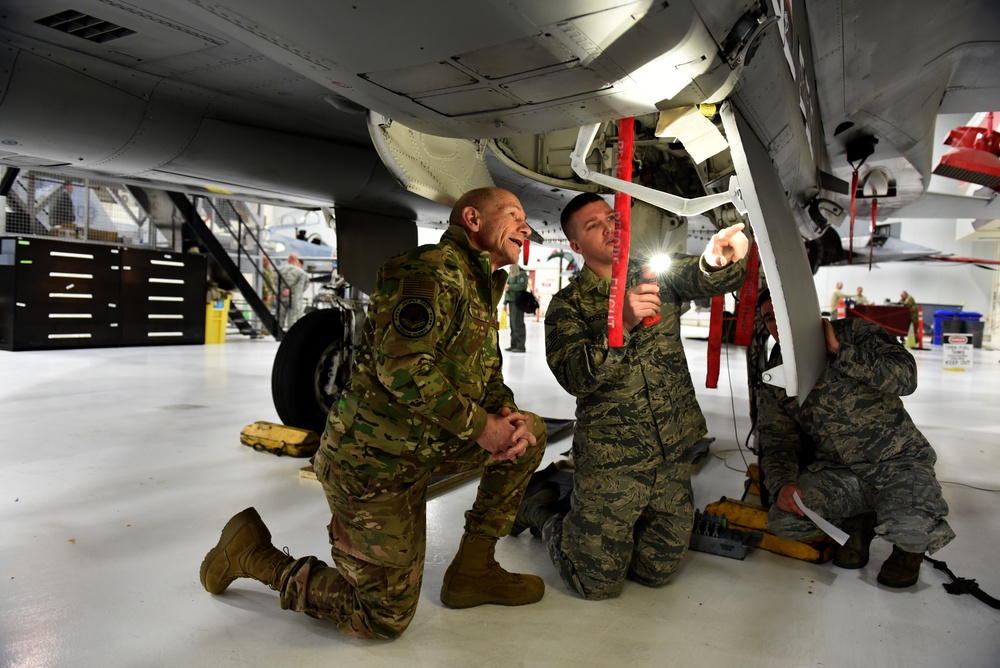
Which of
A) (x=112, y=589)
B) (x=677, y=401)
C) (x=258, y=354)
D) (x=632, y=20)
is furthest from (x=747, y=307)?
(x=258, y=354)

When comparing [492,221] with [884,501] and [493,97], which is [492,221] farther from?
[884,501]

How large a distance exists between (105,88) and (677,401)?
2518 mm

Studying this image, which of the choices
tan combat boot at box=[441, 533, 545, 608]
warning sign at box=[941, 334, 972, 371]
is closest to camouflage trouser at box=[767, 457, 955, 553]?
tan combat boot at box=[441, 533, 545, 608]

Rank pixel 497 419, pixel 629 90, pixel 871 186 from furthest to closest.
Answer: pixel 871 186 → pixel 497 419 → pixel 629 90

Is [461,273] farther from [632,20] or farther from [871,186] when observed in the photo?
[871,186]

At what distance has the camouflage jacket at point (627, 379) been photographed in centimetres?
213

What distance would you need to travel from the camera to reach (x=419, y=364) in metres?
1.54

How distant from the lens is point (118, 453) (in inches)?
140

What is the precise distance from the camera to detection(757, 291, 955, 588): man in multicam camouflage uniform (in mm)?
2172

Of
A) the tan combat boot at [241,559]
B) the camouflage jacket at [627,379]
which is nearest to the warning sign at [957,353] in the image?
the camouflage jacket at [627,379]

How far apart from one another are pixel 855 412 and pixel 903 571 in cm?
57

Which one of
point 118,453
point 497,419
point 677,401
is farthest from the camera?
point 118,453

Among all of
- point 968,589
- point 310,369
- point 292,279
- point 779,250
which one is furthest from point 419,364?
point 292,279

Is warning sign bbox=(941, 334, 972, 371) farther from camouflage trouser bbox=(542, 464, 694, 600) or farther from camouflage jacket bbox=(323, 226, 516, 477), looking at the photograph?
camouflage jacket bbox=(323, 226, 516, 477)
